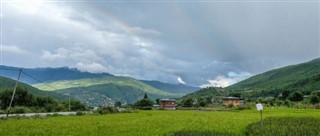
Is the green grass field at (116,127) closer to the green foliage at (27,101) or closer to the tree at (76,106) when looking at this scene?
the green foliage at (27,101)

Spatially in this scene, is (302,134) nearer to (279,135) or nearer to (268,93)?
(279,135)

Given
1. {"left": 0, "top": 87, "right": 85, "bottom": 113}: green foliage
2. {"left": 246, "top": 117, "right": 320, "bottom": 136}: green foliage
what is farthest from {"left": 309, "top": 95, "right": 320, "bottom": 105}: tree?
{"left": 0, "top": 87, "right": 85, "bottom": 113}: green foliage

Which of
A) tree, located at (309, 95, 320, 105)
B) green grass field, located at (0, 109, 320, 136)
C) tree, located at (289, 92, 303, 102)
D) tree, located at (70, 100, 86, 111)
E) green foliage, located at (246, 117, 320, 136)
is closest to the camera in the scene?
green foliage, located at (246, 117, 320, 136)

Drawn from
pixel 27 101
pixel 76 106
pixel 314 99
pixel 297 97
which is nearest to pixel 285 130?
pixel 27 101

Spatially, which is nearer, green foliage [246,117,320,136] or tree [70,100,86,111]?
green foliage [246,117,320,136]

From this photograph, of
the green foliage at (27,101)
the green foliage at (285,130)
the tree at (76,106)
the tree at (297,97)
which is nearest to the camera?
the green foliage at (285,130)

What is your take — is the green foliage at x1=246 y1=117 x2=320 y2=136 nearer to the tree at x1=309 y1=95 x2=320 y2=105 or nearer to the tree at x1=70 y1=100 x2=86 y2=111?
the tree at x1=309 y1=95 x2=320 y2=105

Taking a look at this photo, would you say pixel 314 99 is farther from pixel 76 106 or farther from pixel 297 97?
pixel 76 106

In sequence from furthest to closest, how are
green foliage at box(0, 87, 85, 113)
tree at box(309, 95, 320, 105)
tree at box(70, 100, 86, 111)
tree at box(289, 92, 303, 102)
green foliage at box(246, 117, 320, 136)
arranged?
tree at box(289, 92, 303, 102)
tree at box(309, 95, 320, 105)
tree at box(70, 100, 86, 111)
green foliage at box(0, 87, 85, 113)
green foliage at box(246, 117, 320, 136)

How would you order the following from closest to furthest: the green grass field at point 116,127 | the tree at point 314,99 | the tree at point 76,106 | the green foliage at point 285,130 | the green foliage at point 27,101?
the green foliage at point 285,130, the green grass field at point 116,127, the green foliage at point 27,101, the tree at point 76,106, the tree at point 314,99

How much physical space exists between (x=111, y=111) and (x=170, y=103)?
5011 centimetres

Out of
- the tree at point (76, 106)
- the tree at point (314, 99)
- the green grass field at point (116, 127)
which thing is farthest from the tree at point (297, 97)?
the green grass field at point (116, 127)

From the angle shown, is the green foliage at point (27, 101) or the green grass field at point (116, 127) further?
Result: the green foliage at point (27, 101)

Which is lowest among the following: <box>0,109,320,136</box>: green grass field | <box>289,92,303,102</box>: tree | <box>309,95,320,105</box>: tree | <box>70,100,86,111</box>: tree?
<box>0,109,320,136</box>: green grass field
